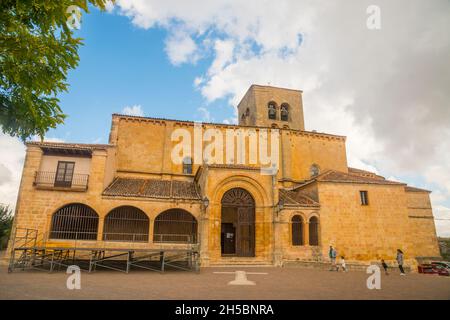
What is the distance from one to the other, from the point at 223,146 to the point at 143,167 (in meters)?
7.48

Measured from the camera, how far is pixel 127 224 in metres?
20.0

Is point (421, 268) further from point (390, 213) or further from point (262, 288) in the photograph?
point (262, 288)

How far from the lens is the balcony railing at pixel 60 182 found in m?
18.1

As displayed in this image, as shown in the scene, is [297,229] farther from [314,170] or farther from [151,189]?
[151,189]

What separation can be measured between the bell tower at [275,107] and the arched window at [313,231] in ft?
38.2

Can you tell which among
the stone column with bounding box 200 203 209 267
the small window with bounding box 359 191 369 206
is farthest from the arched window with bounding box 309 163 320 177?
the stone column with bounding box 200 203 209 267

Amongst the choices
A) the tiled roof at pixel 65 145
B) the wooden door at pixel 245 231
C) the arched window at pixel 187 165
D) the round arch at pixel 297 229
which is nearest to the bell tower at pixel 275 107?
the arched window at pixel 187 165

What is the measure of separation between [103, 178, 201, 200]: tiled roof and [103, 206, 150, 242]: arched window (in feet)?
4.78

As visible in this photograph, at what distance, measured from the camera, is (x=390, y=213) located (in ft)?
68.3

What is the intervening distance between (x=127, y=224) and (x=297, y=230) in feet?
41.4

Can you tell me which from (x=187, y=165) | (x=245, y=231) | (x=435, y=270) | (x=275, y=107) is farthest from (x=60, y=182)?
(x=435, y=270)

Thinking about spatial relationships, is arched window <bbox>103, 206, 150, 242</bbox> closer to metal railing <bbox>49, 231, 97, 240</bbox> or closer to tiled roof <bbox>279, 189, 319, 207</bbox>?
metal railing <bbox>49, 231, 97, 240</bbox>

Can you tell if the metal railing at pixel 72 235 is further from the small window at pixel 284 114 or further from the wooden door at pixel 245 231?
the small window at pixel 284 114
